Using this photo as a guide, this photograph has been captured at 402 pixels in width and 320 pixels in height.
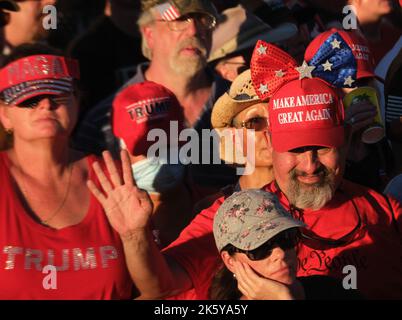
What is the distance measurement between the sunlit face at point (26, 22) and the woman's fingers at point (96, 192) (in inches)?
73.9

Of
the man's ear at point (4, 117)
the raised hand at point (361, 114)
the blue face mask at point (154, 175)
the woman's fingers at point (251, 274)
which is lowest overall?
the woman's fingers at point (251, 274)

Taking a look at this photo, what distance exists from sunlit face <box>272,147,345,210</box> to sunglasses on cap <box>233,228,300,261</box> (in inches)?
21.5

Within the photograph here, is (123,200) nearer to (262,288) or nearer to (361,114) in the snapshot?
(262,288)

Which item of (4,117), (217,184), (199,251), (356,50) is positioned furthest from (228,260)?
(217,184)

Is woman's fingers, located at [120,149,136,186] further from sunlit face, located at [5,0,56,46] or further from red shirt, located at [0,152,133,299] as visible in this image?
sunlit face, located at [5,0,56,46]

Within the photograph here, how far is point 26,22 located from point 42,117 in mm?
1511

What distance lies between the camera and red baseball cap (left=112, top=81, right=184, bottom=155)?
5.60m

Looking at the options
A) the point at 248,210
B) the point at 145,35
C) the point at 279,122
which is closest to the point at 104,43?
the point at 145,35

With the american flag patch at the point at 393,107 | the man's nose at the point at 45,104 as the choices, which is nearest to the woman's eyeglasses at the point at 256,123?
the american flag patch at the point at 393,107

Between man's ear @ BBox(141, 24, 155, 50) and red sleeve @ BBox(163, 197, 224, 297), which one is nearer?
red sleeve @ BBox(163, 197, 224, 297)

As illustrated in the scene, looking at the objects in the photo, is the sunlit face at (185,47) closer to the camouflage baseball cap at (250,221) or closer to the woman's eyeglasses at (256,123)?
the woman's eyeglasses at (256,123)

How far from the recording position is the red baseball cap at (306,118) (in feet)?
16.4

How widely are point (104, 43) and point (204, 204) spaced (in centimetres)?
194

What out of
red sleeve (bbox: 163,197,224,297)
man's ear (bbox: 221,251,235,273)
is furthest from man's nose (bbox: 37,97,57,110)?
man's ear (bbox: 221,251,235,273)
